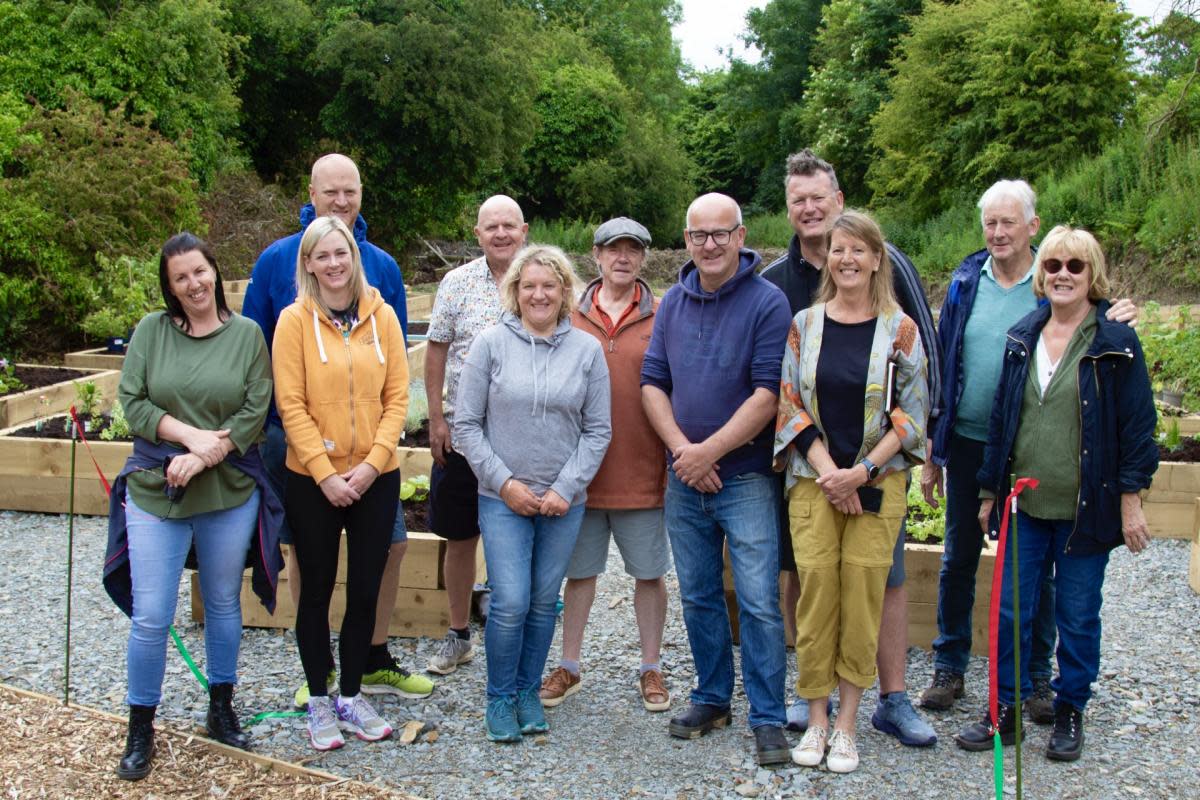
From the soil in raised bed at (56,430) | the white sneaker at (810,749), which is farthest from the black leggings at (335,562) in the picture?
the soil in raised bed at (56,430)

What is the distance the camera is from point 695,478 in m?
3.80

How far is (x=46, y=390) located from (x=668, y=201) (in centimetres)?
2988

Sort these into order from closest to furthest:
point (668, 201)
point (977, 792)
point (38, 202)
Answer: point (977, 792) < point (38, 202) < point (668, 201)

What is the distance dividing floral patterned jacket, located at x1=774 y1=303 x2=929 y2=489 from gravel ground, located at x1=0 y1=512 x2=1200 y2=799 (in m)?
1.05

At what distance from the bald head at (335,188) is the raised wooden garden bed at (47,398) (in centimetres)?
437

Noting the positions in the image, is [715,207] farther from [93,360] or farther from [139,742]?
[93,360]

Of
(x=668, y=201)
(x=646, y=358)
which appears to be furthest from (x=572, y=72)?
(x=646, y=358)

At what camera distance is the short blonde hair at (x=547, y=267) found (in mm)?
3979

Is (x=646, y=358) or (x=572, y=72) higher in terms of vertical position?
(x=572, y=72)

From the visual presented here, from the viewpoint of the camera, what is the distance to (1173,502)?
21.2 ft

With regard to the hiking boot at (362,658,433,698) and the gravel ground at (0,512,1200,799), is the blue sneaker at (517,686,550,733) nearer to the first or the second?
the gravel ground at (0,512,1200,799)

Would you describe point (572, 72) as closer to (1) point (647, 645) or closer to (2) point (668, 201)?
(2) point (668, 201)

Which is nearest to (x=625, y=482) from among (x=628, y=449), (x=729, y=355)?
(x=628, y=449)

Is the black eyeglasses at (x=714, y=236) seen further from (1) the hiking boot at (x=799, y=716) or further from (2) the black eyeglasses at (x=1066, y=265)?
(1) the hiking boot at (x=799, y=716)
